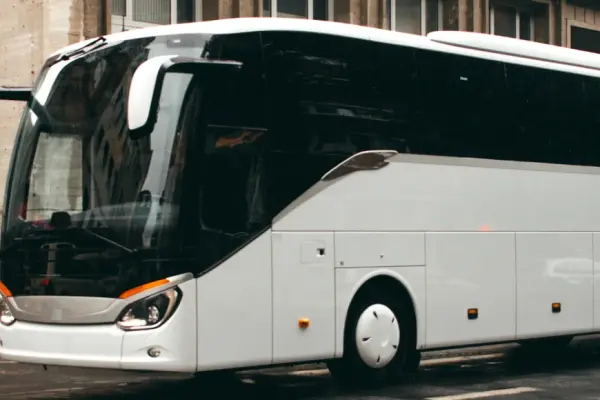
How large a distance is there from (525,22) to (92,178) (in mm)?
22841

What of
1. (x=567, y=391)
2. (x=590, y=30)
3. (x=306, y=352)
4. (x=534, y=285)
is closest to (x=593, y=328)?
(x=534, y=285)

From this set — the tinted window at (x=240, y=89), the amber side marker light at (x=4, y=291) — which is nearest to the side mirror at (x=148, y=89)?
the tinted window at (x=240, y=89)

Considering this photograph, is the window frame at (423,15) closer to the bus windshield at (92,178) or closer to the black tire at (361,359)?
the black tire at (361,359)

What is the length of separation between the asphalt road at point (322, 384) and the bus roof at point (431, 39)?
9.89ft

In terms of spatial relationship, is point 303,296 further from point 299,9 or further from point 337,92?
point 299,9

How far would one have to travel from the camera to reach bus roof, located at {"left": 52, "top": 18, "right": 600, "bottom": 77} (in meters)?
10.1

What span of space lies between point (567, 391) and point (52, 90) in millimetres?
5766

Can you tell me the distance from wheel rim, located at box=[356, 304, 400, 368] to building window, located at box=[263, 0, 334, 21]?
1426cm

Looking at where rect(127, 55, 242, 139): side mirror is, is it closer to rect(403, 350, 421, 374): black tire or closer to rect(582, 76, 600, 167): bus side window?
rect(403, 350, 421, 374): black tire

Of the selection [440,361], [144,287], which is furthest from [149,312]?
[440,361]

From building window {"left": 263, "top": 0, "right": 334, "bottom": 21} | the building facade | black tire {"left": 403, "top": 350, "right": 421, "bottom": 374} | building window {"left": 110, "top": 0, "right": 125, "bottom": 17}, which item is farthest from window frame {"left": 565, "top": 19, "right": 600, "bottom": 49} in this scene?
black tire {"left": 403, "top": 350, "right": 421, "bottom": 374}

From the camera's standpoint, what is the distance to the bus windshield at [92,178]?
31.2ft

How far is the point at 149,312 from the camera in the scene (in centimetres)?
941

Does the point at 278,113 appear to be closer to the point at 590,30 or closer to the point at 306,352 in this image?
the point at 306,352
